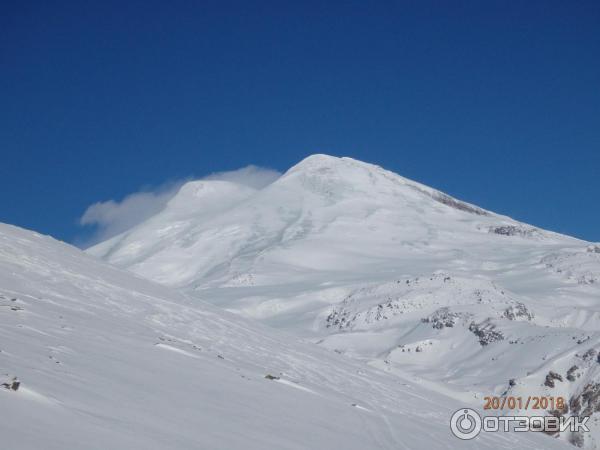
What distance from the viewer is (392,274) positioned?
61.6 m

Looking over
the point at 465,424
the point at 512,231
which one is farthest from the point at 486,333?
the point at 512,231

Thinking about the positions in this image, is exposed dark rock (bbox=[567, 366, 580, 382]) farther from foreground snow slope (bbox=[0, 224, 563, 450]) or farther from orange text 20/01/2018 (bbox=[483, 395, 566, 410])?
foreground snow slope (bbox=[0, 224, 563, 450])

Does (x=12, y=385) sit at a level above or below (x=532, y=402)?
below

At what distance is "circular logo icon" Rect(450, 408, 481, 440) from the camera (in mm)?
13141

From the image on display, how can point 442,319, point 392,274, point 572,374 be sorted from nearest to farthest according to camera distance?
point 572,374
point 442,319
point 392,274

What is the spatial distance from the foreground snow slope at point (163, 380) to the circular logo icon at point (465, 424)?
271 millimetres

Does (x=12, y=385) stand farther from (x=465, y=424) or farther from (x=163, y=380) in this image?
(x=465, y=424)

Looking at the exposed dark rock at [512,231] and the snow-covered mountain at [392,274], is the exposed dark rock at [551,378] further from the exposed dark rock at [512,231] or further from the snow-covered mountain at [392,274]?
the exposed dark rock at [512,231]

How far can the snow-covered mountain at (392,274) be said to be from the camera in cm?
3331

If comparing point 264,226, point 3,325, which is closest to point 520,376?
point 3,325

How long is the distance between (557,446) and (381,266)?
50849mm

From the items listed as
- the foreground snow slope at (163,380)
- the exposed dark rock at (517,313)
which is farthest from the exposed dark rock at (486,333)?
the foreground snow slope at (163,380)

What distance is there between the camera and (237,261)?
71.1 m

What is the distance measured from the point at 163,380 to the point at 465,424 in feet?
23.6
